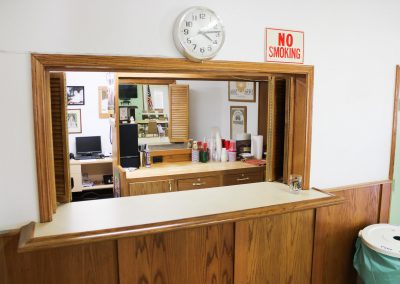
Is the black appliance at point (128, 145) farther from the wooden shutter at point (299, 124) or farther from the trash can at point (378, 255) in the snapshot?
the trash can at point (378, 255)

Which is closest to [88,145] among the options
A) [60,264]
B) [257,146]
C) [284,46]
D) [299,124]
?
[257,146]

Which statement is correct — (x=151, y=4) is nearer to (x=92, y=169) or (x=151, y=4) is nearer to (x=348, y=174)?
(x=348, y=174)

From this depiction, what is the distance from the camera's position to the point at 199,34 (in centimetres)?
175

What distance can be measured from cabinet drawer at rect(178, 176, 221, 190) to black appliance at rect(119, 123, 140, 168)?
57 cm

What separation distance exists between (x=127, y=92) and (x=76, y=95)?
6.27ft

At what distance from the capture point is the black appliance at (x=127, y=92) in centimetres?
375

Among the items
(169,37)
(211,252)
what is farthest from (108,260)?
(169,37)

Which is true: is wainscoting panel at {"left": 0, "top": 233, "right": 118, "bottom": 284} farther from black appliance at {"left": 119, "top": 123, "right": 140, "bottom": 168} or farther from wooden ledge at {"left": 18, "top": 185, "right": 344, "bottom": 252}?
black appliance at {"left": 119, "top": 123, "right": 140, "bottom": 168}

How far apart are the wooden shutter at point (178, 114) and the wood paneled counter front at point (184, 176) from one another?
428 mm

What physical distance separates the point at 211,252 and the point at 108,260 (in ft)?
1.92

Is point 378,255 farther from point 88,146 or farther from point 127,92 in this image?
point 88,146

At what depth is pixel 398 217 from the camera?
2.75m

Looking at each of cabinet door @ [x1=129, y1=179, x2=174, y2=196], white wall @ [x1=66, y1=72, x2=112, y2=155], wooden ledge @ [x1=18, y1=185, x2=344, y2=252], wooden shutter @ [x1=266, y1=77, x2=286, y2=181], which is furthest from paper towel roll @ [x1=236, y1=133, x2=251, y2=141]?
white wall @ [x1=66, y1=72, x2=112, y2=155]

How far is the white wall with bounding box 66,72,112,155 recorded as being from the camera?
5.31 meters
